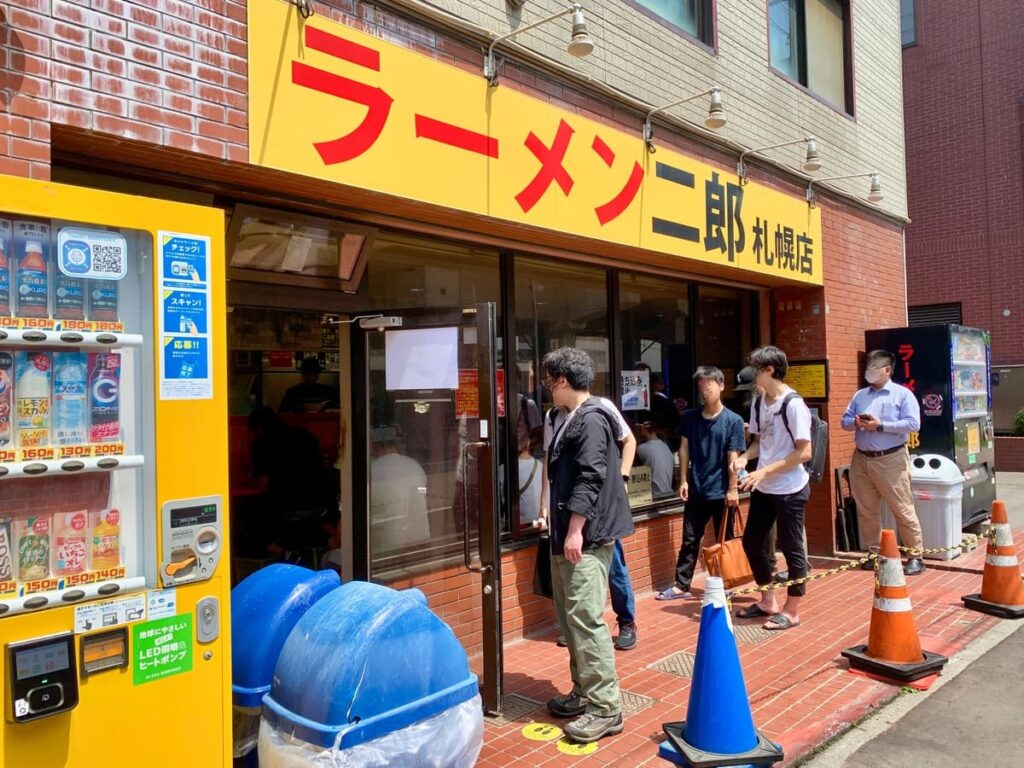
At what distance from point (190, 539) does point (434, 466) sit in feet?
7.67

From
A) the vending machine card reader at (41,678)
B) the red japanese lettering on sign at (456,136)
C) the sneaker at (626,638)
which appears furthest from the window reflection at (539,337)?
the vending machine card reader at (41,678)

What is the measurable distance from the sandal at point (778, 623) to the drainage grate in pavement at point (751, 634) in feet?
0.12

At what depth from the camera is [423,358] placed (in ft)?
14.2

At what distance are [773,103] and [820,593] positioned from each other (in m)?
4.53

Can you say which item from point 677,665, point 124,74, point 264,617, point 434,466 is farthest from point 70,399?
point 677,665

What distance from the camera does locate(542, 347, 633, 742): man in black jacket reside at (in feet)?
12.6

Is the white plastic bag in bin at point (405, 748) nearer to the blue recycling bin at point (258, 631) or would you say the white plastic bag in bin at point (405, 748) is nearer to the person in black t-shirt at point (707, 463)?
the blue recycling bin at point (258, 631)

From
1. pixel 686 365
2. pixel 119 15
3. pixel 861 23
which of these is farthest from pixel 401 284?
pixel 861 23

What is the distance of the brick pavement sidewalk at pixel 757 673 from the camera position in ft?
12.7

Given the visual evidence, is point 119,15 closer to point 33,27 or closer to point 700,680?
point 33,27

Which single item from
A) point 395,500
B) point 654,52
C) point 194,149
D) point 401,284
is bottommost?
point 395,500

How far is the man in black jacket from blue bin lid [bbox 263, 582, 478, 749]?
0.96 m

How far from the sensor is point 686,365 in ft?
24.3

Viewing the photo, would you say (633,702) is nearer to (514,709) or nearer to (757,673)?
(514,709)
